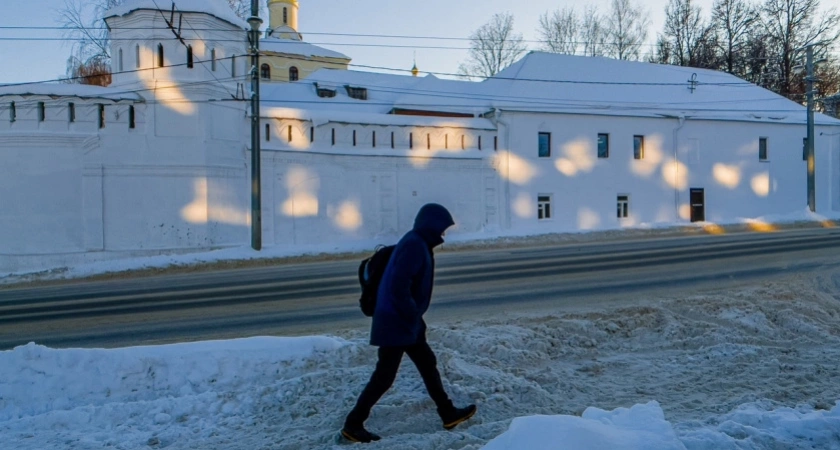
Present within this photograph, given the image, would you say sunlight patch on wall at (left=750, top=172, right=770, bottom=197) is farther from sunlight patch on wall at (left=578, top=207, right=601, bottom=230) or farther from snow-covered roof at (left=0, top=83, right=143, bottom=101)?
snow-covered roof at (left=0, top=83, right=143, bottom=101)

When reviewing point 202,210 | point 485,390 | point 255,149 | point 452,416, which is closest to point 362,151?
point 255,149

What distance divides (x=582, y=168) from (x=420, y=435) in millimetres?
28082

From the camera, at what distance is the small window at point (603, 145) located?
31969 millimetres

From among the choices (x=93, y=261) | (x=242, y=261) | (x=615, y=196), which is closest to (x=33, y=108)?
(x=93, y=261)

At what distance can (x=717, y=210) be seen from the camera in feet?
113

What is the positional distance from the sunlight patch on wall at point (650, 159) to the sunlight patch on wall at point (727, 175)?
349 cm

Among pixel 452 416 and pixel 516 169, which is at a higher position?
pixel 516 169

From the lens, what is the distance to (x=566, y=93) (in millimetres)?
32188

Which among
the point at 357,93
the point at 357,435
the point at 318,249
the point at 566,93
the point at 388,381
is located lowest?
the point at 357,435

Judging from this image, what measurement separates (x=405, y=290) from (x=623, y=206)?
2974cm

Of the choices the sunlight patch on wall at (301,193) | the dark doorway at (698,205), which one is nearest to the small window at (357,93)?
the sunlight patch on wall at (301,193)

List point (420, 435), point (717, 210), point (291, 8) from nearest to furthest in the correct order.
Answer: point (420, 435) < point (717, 210) < point (291, 8)

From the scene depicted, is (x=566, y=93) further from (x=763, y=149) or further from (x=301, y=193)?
(x=301, y=193)

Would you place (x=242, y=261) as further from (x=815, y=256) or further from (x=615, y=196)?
(x=615, y=196)
